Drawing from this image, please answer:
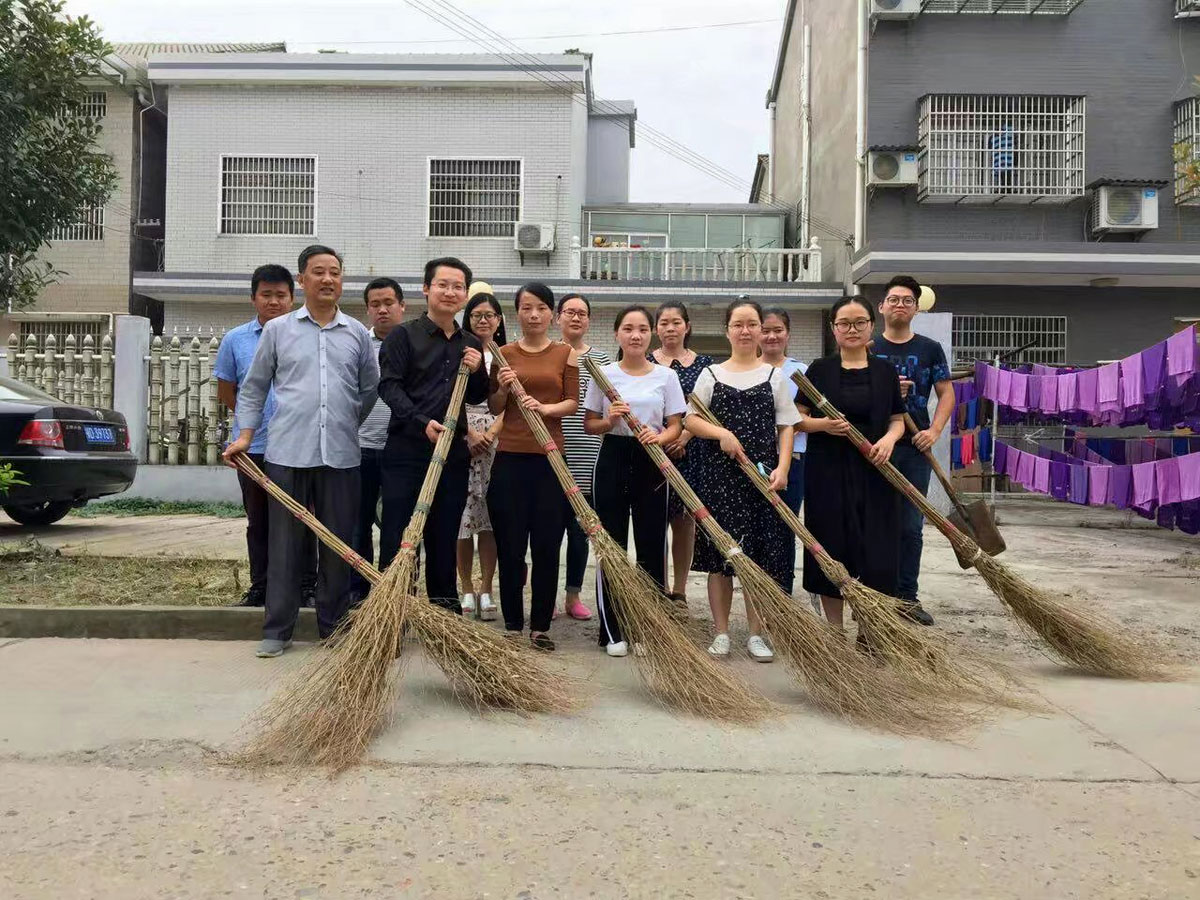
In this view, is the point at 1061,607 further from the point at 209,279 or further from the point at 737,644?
the point at 209,279

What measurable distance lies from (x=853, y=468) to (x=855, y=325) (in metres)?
0.62

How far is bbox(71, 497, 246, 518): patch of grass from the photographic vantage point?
30.3 ft

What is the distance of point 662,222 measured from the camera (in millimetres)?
15266

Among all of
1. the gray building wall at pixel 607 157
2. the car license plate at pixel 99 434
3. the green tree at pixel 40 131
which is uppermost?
the gray building wall at pixel 607 157

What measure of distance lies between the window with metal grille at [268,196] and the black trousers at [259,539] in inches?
428

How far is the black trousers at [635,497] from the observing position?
4.28 meters

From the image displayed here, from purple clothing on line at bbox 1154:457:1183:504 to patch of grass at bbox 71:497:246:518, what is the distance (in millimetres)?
8217

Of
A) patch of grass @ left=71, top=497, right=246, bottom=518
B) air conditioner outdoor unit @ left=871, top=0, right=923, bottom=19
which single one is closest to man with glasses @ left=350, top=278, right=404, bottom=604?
patch of grass @ left=71, top=497, right=246, bottom=518

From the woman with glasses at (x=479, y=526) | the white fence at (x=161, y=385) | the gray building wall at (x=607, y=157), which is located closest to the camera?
the woman with glasses at (x=479, y=526)

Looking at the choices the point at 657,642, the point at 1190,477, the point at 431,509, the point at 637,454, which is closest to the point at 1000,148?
the point at 1190,477

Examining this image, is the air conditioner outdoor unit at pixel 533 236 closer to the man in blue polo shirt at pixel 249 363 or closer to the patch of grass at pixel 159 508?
the patch of grass at pixel 159 508

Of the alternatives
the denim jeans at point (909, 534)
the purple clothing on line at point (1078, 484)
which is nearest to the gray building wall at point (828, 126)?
the purple clothing on line at point (1078, 484)

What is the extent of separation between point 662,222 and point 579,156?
1660 millimetres

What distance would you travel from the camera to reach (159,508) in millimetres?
9430
